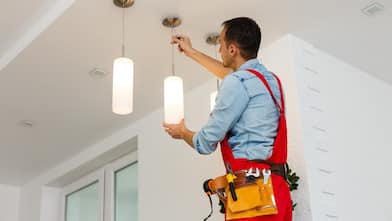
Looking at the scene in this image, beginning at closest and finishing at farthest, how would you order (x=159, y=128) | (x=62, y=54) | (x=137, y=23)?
(x=137, y=23)
(x=62, y=54)
(x=159, y=128)

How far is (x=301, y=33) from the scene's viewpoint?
2820 mm

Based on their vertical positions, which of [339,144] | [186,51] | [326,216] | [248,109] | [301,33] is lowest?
[326,216]

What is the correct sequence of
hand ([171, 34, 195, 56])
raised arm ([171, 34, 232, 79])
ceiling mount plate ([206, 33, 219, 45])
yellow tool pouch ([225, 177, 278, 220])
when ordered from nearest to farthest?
1. yellow tool pouch ([225, 177, 278, 220])
2. raised arm ([171, 34, 232, 79])
3. hand ([171, 34, 195, 56])
4. ceiling mount plate ([206, 33, 219, 45])

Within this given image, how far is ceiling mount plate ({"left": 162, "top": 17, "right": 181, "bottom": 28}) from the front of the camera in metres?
2.68

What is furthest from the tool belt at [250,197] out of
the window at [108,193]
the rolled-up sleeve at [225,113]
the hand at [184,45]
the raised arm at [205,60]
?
the window at [108,193]

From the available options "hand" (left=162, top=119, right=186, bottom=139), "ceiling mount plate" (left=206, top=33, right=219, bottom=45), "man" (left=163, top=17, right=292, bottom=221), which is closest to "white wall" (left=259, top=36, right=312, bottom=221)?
"ceiling mount plate" (left=206, top=33, right=219, bottom=45)

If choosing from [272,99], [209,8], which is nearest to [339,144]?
[209,8]

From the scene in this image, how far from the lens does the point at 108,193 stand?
4223 millimetres

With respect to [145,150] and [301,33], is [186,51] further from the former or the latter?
[145,150]

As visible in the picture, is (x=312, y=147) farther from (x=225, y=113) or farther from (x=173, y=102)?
(x=225, y=113)

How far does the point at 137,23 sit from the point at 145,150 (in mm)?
1165

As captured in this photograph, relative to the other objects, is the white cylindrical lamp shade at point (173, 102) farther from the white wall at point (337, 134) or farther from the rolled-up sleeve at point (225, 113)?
the rolled-up sleeve at point (225, 113)

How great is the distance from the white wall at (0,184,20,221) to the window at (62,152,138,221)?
0.60 meters

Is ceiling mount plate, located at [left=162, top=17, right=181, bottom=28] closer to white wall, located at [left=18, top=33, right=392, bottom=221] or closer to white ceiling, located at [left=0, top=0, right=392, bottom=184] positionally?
white ceiling, located at [left=0, top=0, right=392, bottom=184]
